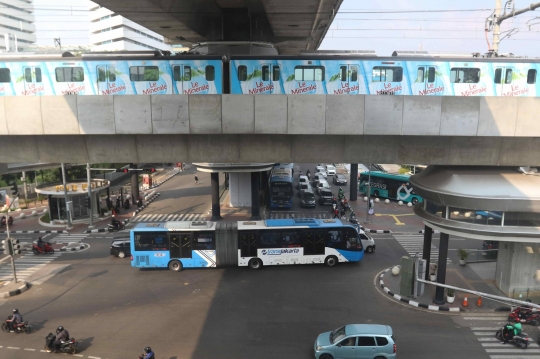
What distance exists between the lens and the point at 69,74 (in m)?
15.9

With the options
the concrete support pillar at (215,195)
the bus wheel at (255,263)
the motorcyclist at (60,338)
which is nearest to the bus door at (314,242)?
the bus wheel at (255,263)

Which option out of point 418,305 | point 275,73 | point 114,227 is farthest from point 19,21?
point 418,305

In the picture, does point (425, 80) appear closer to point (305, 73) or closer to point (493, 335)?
point (305, 73)

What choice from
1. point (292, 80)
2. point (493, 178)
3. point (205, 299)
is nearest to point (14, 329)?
point (205, 299)

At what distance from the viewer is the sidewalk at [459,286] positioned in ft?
51.4

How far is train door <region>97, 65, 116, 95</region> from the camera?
51.8ft

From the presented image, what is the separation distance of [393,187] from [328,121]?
2423cm

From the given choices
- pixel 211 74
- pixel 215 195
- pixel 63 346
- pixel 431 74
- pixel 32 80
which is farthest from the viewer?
pixel 215 195

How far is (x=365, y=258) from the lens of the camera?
847 inches

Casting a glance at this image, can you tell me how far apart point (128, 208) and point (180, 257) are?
52.7 ft

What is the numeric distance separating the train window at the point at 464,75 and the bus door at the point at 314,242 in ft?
31.8

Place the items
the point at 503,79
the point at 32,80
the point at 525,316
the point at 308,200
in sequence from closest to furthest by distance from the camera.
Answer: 1. the point at 525,316
2. the point at 32,80
3. the point at 503,79
4. the point at 308,200

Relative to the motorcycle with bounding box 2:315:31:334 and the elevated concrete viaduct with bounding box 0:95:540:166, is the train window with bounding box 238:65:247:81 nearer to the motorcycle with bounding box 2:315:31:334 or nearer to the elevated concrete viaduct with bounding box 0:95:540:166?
the elevated concrete viaduct with bounding box 0:95:540:166

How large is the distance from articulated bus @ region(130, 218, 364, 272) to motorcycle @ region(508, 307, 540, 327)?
770 centimetres
